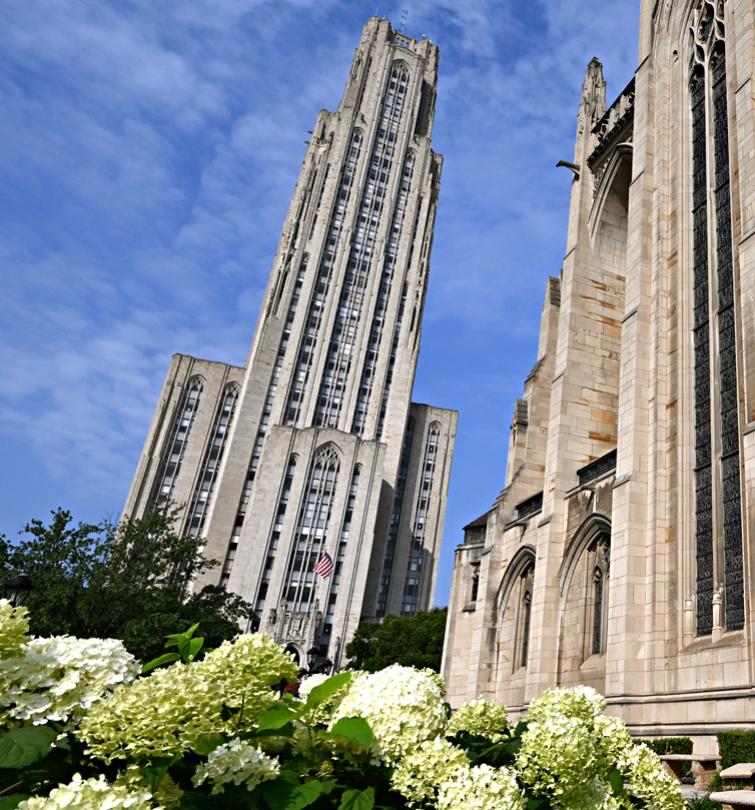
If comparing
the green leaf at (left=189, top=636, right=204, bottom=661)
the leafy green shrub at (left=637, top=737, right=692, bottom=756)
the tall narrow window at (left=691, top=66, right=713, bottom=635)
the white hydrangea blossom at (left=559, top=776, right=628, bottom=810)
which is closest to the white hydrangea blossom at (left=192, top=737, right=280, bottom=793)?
A: the green leaf at (left=189, top=636, right=204, bottom=661)

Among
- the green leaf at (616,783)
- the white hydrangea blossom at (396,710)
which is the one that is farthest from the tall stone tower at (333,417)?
the white hydrangea blossom at (396,710)

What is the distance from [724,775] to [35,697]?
9.54 metres

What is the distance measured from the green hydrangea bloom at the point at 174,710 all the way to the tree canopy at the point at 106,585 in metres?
25.1

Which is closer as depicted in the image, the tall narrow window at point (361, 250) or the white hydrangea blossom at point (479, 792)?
the white hydrangea blossom at point (479, 792)

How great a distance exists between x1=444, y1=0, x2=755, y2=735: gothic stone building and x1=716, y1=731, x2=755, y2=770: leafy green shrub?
101cm

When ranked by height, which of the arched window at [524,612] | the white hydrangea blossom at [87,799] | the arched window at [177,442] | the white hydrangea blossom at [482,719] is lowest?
the white hydrangea blossom at [87,799]

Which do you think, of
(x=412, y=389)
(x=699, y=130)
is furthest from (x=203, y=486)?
(x=699, y=130)

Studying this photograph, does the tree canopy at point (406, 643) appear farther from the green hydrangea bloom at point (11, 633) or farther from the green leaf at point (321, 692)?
the green hydrangea bloom at point (11, 633)

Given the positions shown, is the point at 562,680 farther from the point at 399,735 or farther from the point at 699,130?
the point at 399,735

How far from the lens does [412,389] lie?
278 feet

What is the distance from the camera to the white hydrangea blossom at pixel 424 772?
2709 millimetres

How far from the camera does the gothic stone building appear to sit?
14.4 m

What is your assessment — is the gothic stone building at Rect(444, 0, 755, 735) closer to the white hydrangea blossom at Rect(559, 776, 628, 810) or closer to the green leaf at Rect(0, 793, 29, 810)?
the white hydrangea blossom at Rect(559, 776, 628, 810)

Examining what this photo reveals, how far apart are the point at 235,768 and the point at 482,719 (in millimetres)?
2684
